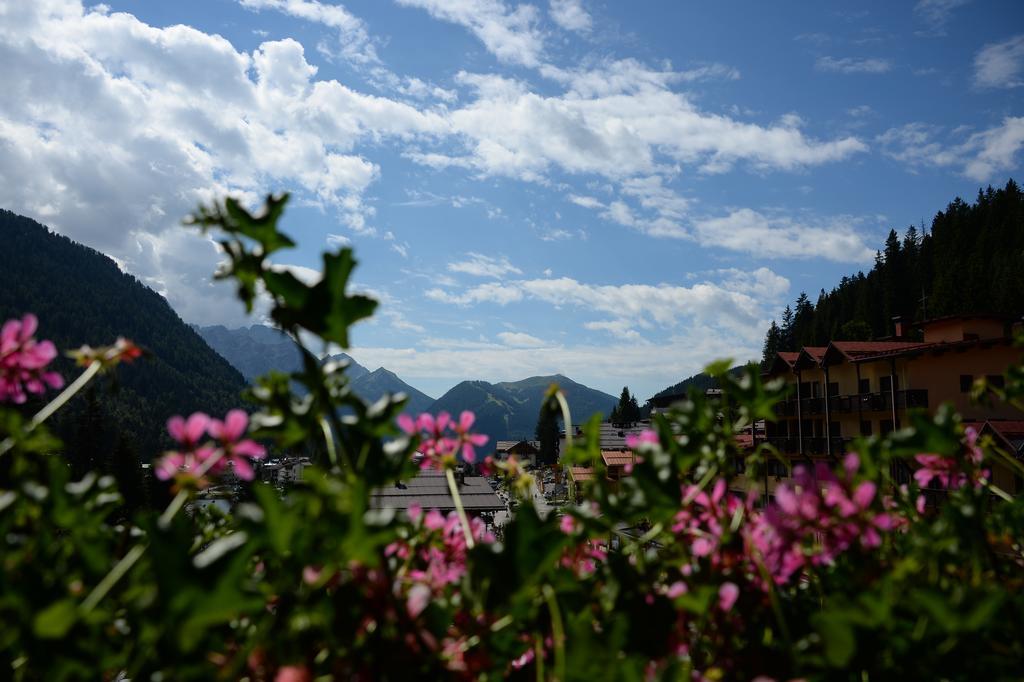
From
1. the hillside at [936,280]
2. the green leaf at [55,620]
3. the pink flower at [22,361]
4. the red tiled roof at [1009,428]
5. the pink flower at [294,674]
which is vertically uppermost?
the hillside at [936,280]

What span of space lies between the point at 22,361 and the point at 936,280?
9052 cm

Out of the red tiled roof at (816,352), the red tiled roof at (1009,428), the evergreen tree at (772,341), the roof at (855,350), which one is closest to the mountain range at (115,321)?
the evergreen tree at (772,341)

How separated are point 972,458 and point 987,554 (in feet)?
1.59

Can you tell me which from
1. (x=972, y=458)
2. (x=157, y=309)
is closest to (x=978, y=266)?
(x=972, y=458)

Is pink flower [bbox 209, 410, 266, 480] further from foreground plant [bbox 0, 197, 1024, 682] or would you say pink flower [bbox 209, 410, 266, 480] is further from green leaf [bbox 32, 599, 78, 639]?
green leaf [bbox 32, 599, 78, 639]

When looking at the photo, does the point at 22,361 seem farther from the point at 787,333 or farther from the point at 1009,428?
the point at 787,333

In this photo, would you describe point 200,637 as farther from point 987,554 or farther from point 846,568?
point 987,554

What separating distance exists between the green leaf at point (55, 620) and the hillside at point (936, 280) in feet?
251

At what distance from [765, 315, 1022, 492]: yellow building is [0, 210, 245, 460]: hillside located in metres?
117

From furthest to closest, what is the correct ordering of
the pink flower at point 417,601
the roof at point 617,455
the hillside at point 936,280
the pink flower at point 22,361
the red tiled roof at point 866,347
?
the hillside at point 936,280
the red tiled roof at point 866,347
the roof at point 617,455
the pink flower at point 22,361
the pink flower at point 417,601

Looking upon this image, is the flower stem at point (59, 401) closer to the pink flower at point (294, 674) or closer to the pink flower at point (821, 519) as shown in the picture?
the pink flower at point (294, 674)

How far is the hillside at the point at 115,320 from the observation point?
5408 inches

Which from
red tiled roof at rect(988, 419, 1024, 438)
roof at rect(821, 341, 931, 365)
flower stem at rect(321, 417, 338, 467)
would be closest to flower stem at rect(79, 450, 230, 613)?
flower stem at rect(321, 417, 338, 467)

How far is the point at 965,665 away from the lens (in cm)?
95
